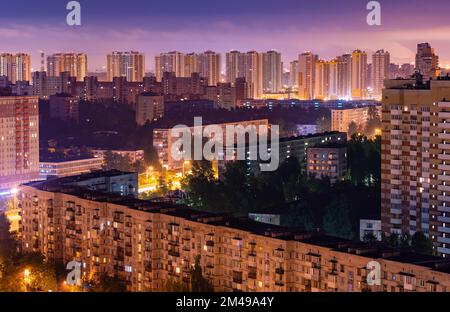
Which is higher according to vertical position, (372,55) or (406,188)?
(372,55)

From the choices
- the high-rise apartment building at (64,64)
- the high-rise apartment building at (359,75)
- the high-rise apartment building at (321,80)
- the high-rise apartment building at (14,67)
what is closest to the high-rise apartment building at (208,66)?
the high-rise apartment building at (321,80)

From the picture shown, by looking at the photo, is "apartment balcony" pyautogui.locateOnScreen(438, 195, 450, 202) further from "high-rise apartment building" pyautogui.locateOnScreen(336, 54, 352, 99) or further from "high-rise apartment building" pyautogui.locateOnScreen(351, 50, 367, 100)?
"high-rise apartment building" pyautogui.locateOnScreen(336, 54, 352, 99)

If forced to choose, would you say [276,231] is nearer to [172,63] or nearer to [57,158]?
[57,158]

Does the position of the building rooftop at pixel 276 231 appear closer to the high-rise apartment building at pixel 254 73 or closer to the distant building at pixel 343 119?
the distant building at pixel 343 119
